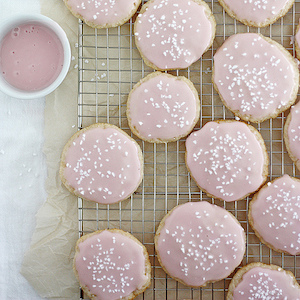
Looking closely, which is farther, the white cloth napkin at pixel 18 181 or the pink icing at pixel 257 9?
the white cloth napkin at pixel 18 181

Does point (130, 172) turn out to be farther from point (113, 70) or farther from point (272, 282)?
point (272, 282)

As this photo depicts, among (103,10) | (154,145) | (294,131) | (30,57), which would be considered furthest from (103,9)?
(294,131)

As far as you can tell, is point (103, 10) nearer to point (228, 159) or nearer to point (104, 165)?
point (104, 165)

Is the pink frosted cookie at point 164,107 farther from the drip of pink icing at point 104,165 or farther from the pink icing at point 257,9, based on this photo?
the pink icing at point 257,9

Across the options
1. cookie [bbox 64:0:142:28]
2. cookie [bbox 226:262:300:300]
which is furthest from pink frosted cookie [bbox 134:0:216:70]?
cookie [bbox 226:262:300:300]

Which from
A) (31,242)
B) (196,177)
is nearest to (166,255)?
(196,177)

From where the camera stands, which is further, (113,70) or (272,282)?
(113,70)

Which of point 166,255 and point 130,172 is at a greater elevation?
point 130,172

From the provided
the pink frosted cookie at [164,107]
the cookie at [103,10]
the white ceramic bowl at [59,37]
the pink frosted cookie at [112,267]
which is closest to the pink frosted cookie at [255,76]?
the pink frosted cookie at [164,107]
